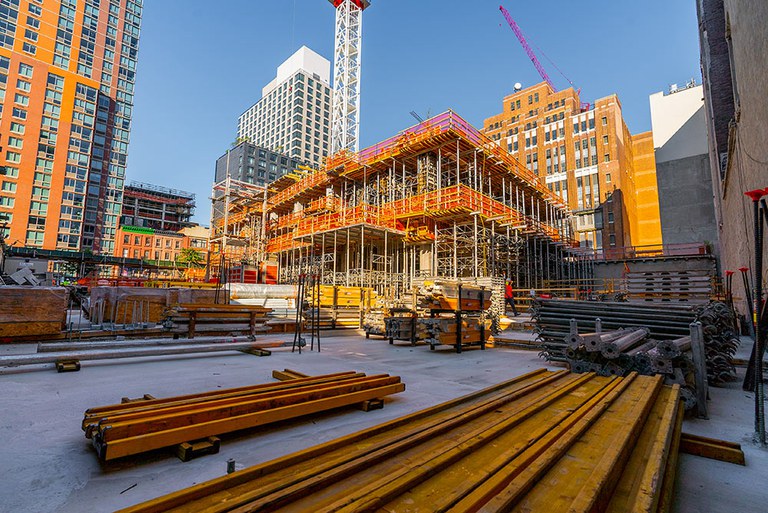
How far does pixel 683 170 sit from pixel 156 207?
376 feet

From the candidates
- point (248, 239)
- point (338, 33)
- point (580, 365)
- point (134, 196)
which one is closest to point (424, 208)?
point (580, 365)

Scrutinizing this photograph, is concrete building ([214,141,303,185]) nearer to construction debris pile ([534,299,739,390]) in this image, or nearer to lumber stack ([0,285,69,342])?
lumber stack ([0,285,69,342])

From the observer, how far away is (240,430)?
398 cm

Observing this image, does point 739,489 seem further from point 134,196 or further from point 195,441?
point 134,196

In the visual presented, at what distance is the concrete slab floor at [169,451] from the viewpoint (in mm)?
2742

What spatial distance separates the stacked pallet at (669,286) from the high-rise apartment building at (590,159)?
41262 millimetres

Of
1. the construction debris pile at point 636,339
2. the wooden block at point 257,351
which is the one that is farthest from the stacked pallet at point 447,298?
the wooden block at point 257,351

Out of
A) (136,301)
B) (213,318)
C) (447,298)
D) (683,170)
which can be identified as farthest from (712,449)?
(683,170)

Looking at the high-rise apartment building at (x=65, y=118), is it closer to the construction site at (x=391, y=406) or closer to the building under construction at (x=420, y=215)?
the building under construction at (x=420, y=215)

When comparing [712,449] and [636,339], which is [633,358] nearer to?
[636,339]

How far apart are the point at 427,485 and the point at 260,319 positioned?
37.2ft

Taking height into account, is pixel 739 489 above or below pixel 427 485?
below

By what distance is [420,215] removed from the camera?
78.0 feet

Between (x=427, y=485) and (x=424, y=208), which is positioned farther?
(x=424, y=208)
